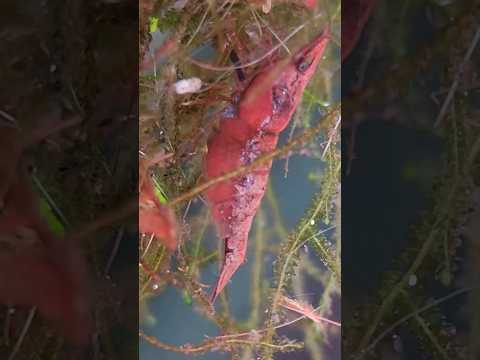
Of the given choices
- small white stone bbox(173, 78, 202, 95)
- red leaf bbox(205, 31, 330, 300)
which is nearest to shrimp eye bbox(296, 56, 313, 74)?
red leaf bbox(205, 31, 330, 300)

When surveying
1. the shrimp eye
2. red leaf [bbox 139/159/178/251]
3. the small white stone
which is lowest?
red leaf [bbox 139/159/178/251]

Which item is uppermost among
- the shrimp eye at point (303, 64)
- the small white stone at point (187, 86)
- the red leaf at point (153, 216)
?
the shrimp eye at point (303, 64)

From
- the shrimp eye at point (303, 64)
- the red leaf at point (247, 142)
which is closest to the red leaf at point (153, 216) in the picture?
the red leaf at point (247, 142)

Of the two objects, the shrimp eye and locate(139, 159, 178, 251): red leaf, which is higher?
the shrimp eye

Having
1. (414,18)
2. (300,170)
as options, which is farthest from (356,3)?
(300,170)

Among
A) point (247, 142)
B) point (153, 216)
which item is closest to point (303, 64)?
point (247, 142)

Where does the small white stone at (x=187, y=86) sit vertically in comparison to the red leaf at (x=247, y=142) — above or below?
above

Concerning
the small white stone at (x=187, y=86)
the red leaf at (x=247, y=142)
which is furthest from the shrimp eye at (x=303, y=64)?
the small white stone at (x=187, y=86)

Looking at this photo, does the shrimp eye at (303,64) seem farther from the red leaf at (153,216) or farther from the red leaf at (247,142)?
the red leaf at (153,216)

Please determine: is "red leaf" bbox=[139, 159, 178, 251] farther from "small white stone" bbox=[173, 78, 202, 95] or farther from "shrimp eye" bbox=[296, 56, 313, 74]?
"shrimp eye" bbox=[296, 56, 313, 74]

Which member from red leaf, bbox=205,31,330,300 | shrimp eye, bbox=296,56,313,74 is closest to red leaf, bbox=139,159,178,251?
red leaf, bbox=205,31,330,300
